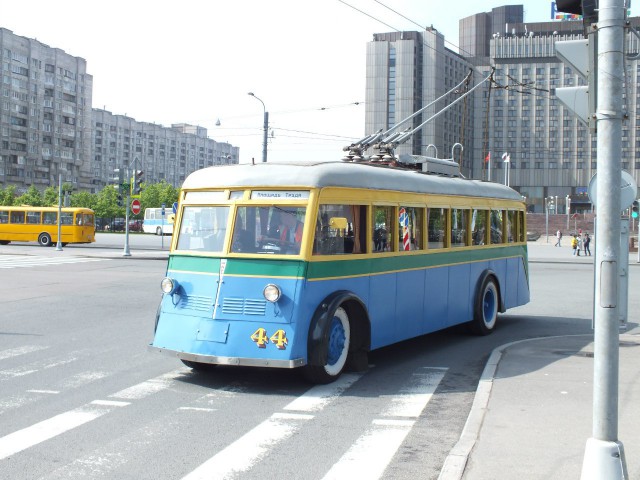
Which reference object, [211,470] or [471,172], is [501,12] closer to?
[471,172]

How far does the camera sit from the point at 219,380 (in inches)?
352

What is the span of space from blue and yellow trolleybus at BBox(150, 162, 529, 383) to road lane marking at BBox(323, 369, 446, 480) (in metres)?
0.92

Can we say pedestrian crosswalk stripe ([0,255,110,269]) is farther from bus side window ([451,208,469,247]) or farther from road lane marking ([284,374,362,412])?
road lane marking ([284,374,362,412])

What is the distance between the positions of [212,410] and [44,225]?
148 ft

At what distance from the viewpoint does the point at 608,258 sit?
15.7ft

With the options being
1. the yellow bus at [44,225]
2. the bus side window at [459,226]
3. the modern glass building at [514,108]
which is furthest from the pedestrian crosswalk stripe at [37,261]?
the modern glass building at [514,108]

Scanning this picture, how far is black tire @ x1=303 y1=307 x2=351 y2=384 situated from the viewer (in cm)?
852

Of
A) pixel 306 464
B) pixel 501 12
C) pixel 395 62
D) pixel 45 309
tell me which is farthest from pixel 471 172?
pixel 306 464

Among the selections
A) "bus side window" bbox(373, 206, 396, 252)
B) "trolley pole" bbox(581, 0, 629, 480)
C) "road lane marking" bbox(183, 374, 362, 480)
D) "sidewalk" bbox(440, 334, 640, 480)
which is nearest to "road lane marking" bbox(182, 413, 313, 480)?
"road lane marking" bbox(183, 374, 362, 480)

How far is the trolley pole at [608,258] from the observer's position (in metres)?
4.79

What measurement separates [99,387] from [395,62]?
4550 inches

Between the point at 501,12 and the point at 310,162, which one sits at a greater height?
the point at 501,12

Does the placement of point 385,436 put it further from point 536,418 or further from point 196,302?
point 196,302

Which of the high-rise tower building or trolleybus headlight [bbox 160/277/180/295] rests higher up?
the high-rise tower building
